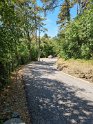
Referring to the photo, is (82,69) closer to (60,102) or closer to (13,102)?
(60,102)

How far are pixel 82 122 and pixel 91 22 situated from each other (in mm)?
10859

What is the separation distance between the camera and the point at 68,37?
21.4 m

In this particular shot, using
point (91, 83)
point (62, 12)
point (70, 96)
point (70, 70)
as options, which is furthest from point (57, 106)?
point (62, 12)

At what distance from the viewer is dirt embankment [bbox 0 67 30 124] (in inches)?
316

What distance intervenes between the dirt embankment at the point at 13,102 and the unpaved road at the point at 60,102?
26 cm

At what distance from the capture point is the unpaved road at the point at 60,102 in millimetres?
7844

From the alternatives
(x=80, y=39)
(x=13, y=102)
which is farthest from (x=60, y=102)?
(x=80, y=39)

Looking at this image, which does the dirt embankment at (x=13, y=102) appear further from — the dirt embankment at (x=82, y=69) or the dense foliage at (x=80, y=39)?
the dense foliage at (x=80, y=39)

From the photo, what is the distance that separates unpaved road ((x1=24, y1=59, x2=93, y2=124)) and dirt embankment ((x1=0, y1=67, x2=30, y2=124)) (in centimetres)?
26

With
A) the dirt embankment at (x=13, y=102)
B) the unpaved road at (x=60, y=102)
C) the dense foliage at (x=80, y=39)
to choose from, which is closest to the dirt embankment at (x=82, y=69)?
the unpaved road at (x=60, y=102)

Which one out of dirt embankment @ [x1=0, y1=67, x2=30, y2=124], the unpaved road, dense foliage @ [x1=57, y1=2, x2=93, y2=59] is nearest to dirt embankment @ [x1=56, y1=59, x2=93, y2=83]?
the unpaved road

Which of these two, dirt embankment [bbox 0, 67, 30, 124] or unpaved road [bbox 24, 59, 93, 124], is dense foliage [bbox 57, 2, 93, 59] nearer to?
unpaved road [bbox 24, 59, 93, 124]

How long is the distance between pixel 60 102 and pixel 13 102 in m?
2.12

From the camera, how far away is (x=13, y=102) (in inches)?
391
